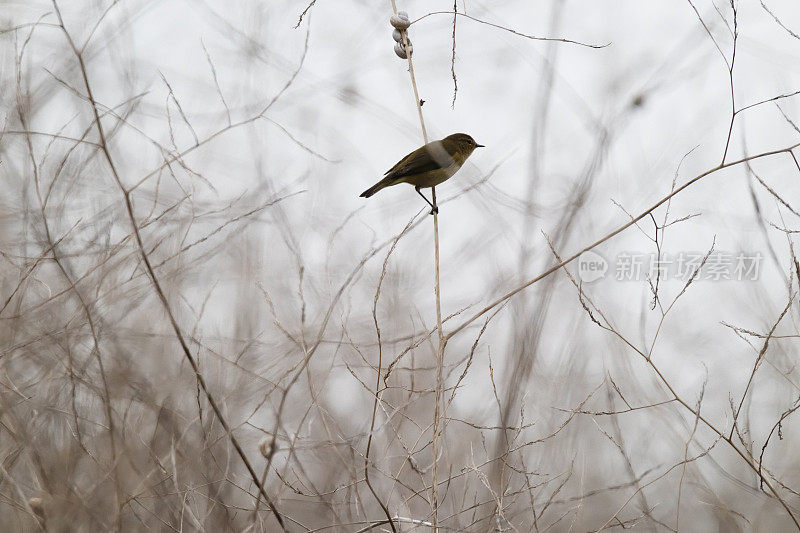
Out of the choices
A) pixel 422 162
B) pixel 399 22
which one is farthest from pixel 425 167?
pixel 399 22

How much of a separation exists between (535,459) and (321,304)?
43.4 inches

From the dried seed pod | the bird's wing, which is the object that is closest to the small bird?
the bird's wing

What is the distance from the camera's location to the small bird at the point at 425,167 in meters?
2.38

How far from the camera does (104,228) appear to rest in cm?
200

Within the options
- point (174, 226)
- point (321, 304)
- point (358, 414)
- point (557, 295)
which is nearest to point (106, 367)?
point (174, 226)

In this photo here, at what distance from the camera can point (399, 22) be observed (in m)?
1.79

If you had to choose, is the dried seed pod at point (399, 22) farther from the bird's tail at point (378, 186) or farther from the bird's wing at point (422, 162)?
the bird's tail at point (378, 186)

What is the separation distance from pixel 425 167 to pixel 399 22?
0.71 m

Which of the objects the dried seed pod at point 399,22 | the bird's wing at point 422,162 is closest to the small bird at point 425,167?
the bird's wing at point 422,162

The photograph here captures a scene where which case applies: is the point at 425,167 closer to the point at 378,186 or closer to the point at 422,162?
the point at 422,162

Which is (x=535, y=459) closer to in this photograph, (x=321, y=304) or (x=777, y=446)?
(x=321, y=304)

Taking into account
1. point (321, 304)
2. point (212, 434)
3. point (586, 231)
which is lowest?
point (212, 434)

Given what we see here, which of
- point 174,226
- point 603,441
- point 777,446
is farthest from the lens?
point 777,446

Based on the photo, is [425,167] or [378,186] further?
[378,186]
